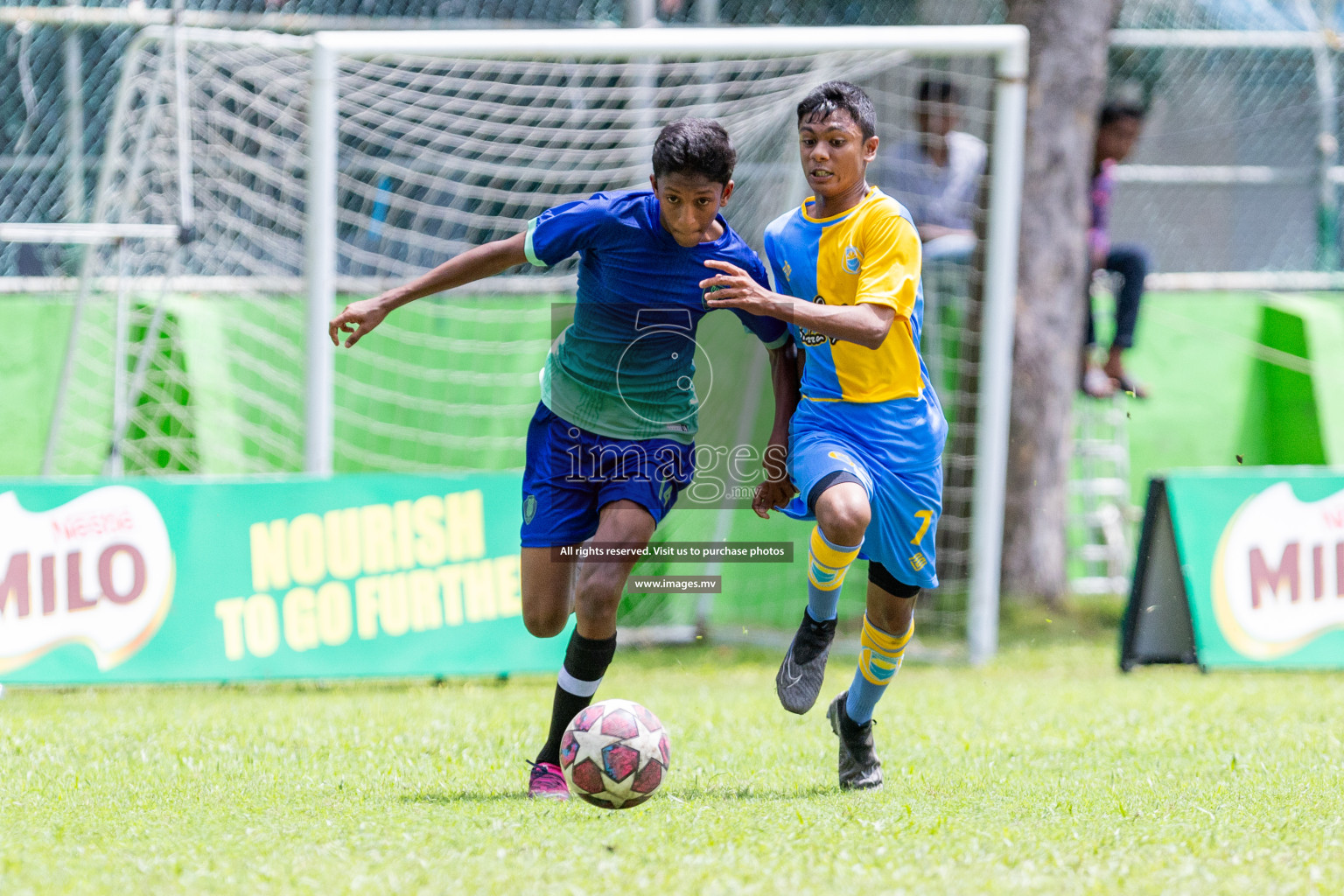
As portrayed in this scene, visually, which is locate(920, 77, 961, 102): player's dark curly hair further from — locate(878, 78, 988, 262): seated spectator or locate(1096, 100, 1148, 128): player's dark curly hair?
locate(1096, 100, 1148, 128): player's dark curly hair

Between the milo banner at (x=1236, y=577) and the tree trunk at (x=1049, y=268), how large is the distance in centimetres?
190

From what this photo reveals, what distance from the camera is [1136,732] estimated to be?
6.36 meters

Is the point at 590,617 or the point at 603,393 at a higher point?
the point at 603,393

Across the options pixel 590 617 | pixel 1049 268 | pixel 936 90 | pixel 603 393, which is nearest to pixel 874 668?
pixel 590 617

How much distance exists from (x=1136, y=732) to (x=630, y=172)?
5121 millimetres

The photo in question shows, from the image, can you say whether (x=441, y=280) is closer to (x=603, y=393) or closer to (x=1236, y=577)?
(x=603, y=393)

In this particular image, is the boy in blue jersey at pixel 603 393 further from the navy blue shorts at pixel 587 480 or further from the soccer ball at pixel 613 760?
the soccer ball at pixel 613 760

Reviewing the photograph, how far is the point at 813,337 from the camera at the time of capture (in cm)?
511

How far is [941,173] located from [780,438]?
457cm

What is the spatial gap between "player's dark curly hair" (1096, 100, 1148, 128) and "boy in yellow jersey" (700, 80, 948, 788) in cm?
584

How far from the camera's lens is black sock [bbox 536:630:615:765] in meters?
5.02

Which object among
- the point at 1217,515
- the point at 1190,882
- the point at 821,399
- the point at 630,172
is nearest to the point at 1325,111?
the point at 1217,515

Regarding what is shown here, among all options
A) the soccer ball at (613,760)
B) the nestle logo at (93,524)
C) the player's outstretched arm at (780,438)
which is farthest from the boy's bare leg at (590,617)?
the nestle logo at (93,524)

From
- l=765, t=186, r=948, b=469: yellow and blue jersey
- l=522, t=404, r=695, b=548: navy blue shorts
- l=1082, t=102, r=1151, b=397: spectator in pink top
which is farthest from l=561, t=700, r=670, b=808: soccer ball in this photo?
l=1082, t=102, r=1151, b=397: spectator in pink top
